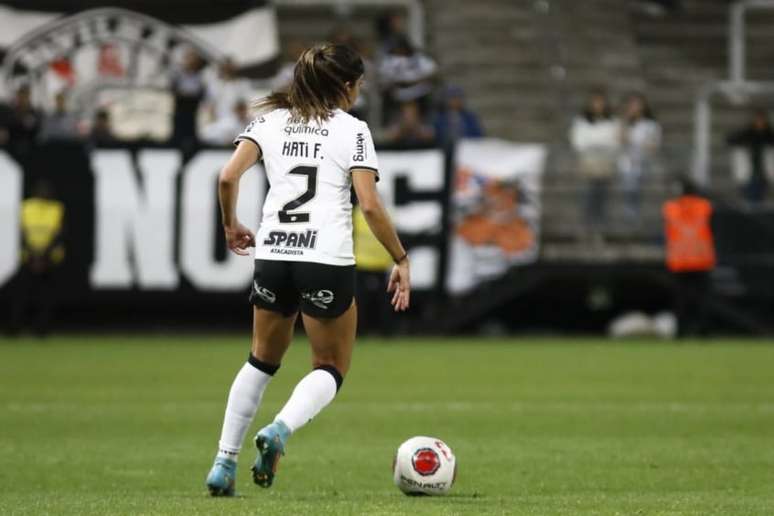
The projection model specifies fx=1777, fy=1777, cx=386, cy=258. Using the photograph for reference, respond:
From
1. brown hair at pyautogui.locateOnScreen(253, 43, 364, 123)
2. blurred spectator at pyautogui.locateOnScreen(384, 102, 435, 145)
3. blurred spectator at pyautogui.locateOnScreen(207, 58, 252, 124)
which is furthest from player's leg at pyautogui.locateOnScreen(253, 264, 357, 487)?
blurred spectator at pyautogui.locateOnScreen(207, 58, 252, 124)

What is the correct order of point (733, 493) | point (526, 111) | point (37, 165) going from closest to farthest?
point (733, 493) < point (37, 165) < point (526, 111)

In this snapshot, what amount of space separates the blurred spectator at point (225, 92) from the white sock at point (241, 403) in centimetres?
1779

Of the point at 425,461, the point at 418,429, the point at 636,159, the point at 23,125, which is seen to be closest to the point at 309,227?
the point at 425,461

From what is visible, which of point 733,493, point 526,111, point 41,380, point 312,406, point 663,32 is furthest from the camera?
point 663,32

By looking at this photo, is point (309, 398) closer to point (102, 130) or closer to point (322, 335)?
point (322, 335)

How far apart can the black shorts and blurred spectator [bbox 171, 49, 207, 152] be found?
17.5 m

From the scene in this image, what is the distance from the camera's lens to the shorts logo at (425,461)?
9.03 metres

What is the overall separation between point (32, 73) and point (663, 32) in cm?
1183

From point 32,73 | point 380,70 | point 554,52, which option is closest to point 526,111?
point 554,52

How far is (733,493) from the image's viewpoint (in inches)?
365

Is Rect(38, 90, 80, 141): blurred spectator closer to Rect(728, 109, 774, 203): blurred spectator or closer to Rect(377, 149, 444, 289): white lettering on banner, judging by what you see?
Rect(377, 149, 444, 289): white lettering on banner

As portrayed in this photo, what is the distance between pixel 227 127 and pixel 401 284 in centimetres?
1786

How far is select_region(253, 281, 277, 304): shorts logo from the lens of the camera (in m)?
8.48

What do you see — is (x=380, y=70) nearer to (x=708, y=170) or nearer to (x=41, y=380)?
(x=708, y=170)
